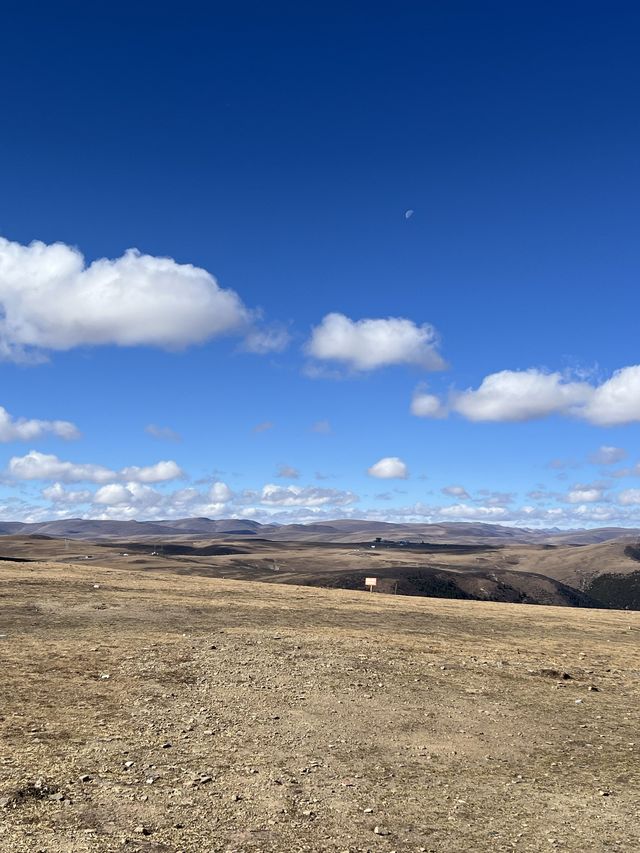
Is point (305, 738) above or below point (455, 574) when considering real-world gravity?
above

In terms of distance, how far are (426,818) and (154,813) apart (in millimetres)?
4632

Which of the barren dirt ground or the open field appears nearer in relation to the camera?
the barren dirt ground

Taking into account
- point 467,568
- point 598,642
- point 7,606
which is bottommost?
point 467,568

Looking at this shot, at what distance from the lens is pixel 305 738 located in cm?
1417

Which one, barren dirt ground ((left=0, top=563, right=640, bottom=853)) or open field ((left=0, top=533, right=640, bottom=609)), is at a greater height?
barren dirt ground ((left=0, top=563, right=640, bottom=853))

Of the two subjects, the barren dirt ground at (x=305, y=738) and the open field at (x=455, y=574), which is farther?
the open field at (x=455, y=574)

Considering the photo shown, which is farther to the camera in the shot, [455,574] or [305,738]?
[455,574]

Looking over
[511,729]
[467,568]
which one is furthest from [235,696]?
[467,568]

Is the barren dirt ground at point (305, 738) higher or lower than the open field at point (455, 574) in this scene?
higher

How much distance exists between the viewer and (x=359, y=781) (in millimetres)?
11977

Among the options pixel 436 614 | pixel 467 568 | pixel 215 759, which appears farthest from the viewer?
pixel 467 568

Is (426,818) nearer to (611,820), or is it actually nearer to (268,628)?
Answer: (611,820)

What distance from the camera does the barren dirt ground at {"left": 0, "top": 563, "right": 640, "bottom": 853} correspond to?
10.0 meters

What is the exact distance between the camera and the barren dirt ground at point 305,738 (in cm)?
1002
